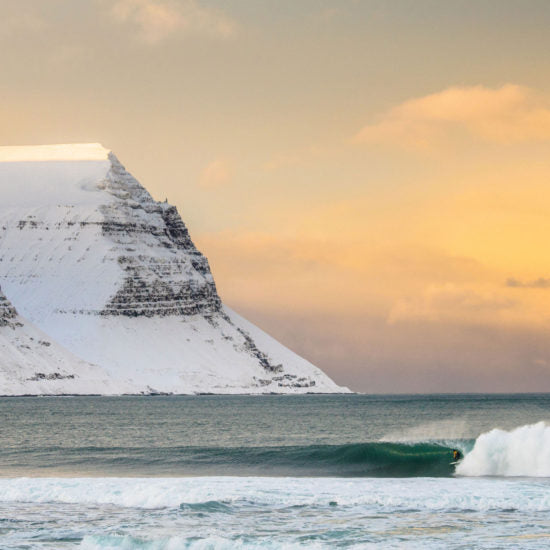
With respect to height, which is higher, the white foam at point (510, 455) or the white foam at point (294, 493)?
the white foam at point (510, 455)

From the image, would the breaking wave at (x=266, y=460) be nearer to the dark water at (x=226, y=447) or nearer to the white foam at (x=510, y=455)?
the dark water at (x=226, y=447)

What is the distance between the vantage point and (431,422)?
11125 centimetres

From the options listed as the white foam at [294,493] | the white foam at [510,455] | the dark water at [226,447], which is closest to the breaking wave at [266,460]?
the dark water at [226,447]

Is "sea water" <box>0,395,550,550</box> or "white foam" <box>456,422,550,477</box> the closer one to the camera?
"sea water" <box>0,395,550,550</box>

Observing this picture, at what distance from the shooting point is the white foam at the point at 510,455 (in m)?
46.3

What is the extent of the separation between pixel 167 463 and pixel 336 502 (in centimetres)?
2105

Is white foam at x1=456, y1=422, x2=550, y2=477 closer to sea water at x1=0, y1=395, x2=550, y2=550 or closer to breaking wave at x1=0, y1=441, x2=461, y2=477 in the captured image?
sea water at x1=0, y1=395, x2=550, y2=550

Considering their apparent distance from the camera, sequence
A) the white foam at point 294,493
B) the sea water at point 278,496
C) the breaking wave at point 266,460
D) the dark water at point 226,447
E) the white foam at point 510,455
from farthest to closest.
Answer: the dark water at point 226,447, the breaking wave at point 266,460, the white foam at point 510,455, the white foam at point 294,493, the sea water at point 278,496

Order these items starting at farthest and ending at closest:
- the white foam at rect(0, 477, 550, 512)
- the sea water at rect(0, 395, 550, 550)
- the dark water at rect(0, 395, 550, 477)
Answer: the dark water at rect(0, 395, 550, 477), the white foam at rect(0, 477, 550, 512), the sea water at rect(0, 395, 550, 550)

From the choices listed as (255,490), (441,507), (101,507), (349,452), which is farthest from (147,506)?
(349,452)

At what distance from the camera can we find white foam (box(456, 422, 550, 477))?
152 ft

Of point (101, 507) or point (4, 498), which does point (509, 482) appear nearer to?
point (101, 507)

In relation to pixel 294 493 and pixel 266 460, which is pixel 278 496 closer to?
pixel 294 493

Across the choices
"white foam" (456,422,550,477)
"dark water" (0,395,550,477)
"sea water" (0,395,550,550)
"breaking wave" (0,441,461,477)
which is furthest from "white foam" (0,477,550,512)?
"dark water" (0,395,550,477)
